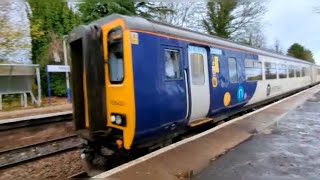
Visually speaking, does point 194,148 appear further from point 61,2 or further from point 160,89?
point 61,2

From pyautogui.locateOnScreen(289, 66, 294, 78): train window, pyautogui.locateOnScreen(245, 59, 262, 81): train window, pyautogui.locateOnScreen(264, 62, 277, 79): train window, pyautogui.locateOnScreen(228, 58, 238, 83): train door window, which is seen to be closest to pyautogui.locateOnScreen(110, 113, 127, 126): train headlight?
pyautogui.locateOnScreen(228, 58, 238, 83): train door window

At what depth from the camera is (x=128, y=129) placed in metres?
5.85

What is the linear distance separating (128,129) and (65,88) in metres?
18.5

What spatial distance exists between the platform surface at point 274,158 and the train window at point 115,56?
222cm

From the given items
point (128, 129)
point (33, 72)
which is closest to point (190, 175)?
point (128, 129)

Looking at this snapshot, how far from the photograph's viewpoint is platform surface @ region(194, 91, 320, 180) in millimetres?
5199

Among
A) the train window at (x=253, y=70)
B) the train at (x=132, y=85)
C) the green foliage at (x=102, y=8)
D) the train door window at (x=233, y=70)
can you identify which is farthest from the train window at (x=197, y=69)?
the green foliage at (x=102, y=8)

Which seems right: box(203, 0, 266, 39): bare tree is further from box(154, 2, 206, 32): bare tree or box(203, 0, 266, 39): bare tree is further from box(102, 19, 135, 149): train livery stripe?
box(102, 19, 135, 149): train livery stripe

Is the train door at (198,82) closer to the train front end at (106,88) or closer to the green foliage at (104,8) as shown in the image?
the train front end at (106,88)

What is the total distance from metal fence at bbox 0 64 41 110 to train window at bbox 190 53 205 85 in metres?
12.1

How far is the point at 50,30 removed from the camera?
2469cm

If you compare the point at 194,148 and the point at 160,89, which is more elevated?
the point at 160,89

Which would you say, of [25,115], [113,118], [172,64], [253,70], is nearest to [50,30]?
[25,115]

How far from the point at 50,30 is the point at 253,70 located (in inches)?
667
